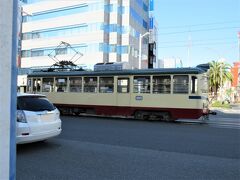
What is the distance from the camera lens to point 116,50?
4553cm

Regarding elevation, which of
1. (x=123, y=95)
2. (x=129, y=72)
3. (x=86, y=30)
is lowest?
(x=123, y=95)

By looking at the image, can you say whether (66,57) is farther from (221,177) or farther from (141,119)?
(221,177)

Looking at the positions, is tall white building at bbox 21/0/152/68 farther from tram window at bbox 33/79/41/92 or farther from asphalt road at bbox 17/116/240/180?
asphalt road at bbox 17/116/240/180

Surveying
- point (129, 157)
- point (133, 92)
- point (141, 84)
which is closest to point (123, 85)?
point (133, 92)

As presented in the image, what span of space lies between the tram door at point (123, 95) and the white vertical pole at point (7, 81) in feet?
43.7

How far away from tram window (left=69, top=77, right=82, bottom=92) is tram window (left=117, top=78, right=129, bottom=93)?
2.73 metres

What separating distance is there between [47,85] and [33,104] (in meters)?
11.9

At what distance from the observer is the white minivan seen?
7.12 metres

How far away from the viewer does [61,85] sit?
734 inches

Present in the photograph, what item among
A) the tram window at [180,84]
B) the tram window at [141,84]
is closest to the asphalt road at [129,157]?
the tram window at [180,84]

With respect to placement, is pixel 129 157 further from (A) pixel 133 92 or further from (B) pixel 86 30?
(B) pixel 86 30

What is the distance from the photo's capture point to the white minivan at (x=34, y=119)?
7.12m

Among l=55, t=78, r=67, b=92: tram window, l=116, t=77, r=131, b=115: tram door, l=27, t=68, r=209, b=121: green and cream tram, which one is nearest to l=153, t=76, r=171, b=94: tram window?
l=27, t=68, r=209, b=121: green and cream tram

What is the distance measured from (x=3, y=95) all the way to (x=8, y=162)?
2.18ft
